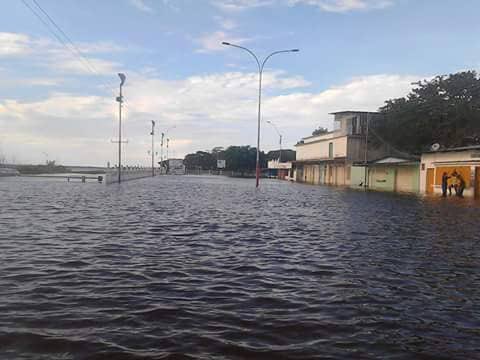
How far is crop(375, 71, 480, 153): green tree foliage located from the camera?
4181cm

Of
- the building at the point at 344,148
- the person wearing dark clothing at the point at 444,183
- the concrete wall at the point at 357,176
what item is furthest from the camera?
the building at the point at 344,148

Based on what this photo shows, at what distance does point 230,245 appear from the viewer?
9594mm

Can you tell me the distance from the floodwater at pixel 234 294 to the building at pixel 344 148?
4202 cm

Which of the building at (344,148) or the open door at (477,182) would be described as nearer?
the open door at (477,182)

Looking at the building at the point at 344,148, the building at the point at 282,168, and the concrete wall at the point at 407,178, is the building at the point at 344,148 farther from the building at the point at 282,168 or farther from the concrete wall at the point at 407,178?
the building at the point at 282,168

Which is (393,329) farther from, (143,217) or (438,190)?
(438,190)

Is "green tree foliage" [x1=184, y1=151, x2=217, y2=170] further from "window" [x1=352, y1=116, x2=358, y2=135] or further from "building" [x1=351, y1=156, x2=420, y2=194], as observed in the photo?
"building" [x1=351, y1=156, x2=420, y2=194]

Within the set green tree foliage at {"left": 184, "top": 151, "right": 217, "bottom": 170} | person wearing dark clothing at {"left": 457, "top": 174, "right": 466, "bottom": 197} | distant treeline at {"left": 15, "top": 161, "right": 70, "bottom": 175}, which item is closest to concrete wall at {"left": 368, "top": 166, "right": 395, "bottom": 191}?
person wearing dark clothing at {"left": 457, "top": 174, "right": 466, "bottom": 197}

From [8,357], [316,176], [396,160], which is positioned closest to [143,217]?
[8,357]

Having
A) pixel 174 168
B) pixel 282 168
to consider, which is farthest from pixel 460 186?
pixel 174 168

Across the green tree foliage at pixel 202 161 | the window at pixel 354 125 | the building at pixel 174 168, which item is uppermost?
the window at pixel 354 125

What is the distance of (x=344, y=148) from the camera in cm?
5588

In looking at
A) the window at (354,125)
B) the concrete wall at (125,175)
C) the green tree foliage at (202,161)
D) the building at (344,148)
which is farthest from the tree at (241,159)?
the window at (354,125)

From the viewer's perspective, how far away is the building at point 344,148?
54.9 m
